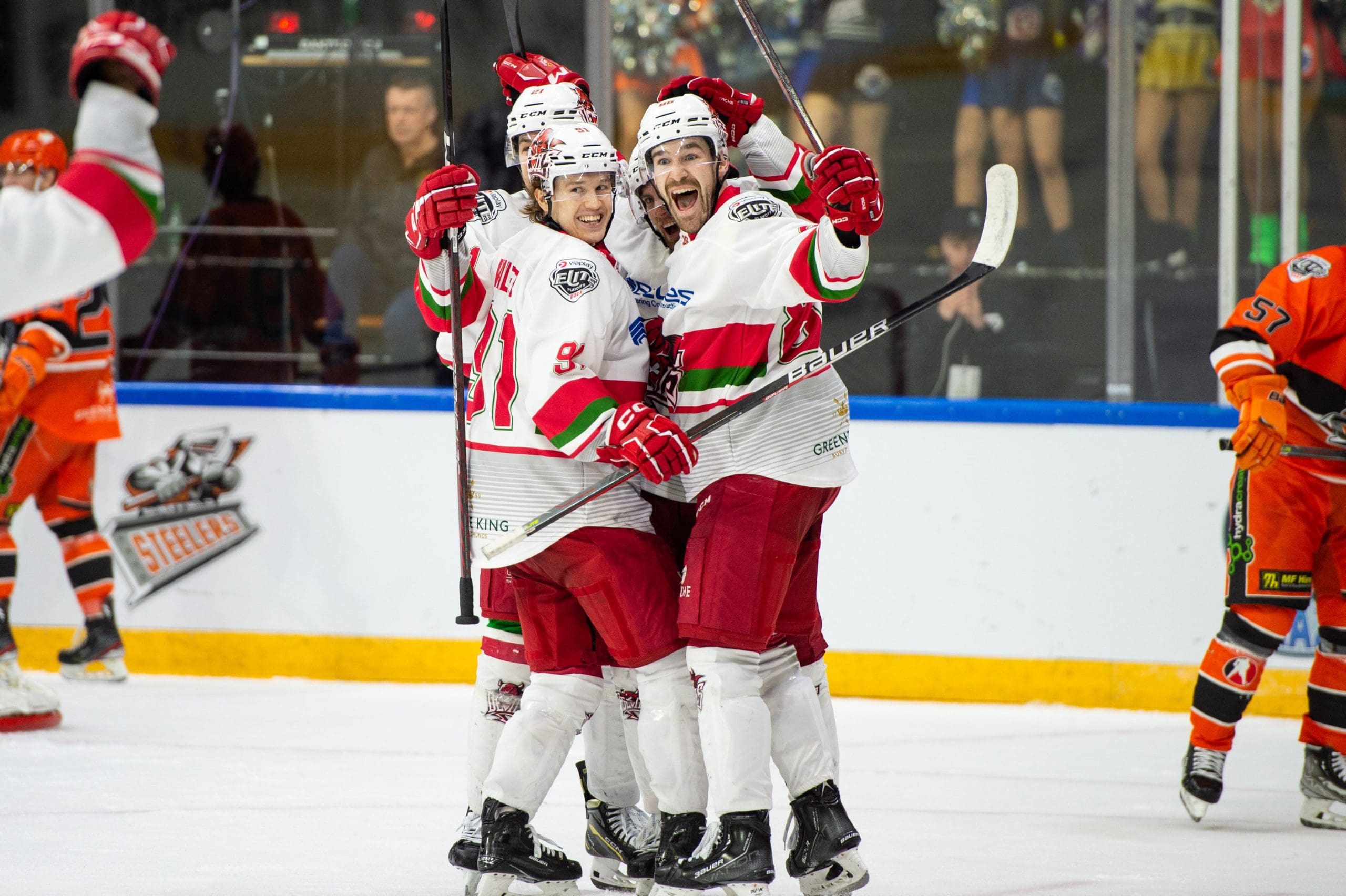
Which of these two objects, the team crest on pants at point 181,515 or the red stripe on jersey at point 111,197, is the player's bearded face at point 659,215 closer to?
the red stripe on jersey at point 111,197

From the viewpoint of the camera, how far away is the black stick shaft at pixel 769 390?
2.49 meters

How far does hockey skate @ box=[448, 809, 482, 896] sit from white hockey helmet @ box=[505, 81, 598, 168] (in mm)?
1082

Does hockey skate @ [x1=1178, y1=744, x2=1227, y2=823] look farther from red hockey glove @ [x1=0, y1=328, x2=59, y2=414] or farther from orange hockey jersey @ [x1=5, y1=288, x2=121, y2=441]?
red hockey glove @ [x1=0, y1=328, x2=59, y2=414]

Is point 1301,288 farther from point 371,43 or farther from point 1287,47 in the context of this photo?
point 371,43

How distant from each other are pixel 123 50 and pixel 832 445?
128 centimetres

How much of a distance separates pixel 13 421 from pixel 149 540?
0.50 metres

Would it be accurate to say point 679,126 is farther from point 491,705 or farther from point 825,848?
point 825,848

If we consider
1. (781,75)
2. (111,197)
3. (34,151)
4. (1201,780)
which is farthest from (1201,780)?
(34,151)

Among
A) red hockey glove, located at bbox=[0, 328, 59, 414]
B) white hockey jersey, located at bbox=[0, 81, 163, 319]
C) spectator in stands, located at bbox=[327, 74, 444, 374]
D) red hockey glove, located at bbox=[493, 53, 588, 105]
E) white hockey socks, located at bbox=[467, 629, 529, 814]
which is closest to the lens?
white hockey jersey, located at bbox=[0, 81, 163, 319]

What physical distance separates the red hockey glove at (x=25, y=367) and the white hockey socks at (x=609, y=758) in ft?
7.82

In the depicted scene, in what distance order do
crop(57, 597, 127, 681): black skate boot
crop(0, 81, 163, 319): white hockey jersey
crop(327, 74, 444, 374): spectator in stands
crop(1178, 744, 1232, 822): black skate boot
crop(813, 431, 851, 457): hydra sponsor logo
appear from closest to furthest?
crop(0, 81, 163, 319): white hockey jersey → crop(813, 431, 851, 457): hydra sponsor logo → crop(1178, 744, 1232, 822): black skate boot → crop(57, 597, 127, 681): black skate boot → crop(327, 74, 444, 374): spectator in stands

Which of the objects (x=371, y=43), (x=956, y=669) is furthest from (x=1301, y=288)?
(x=371, y=43)

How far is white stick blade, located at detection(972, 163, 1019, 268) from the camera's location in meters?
2.54

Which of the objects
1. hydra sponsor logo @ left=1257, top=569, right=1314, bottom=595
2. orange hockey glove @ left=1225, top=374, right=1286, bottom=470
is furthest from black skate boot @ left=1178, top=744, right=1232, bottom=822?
orange hockey glove @ left=1225, top=374, right=1286, bottom=470
